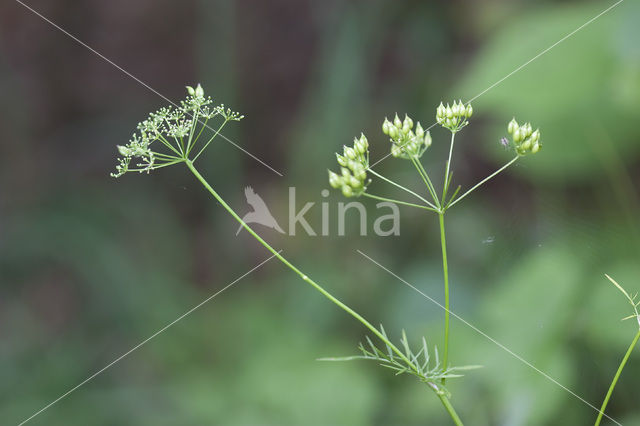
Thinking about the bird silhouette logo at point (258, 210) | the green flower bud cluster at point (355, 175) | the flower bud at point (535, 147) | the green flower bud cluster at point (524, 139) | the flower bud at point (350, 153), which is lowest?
the flower bud at point (535, 147)

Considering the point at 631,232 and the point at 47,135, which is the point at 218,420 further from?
the point at 47,135

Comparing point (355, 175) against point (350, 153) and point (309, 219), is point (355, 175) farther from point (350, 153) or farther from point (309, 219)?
point (309, 219)

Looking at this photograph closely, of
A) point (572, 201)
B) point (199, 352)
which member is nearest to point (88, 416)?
point (199, 352)

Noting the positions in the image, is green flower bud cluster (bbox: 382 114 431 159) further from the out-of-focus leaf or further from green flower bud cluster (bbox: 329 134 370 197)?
the out-of-focus leaf
